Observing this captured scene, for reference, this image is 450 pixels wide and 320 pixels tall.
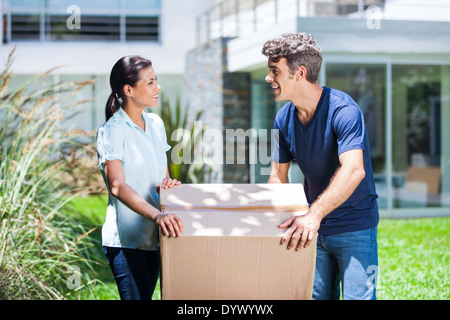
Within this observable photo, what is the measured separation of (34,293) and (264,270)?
A: 219 cm

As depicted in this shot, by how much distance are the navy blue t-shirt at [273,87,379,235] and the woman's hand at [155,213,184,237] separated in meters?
0.73

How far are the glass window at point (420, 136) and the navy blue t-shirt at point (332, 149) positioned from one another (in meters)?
6.99

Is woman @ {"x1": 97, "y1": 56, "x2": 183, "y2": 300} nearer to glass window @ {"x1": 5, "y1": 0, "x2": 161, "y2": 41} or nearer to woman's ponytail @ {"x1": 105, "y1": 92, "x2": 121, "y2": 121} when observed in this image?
woman's ponytail @ {"x1": 105, "y1": 92, "x2": 121, "y2": 121}

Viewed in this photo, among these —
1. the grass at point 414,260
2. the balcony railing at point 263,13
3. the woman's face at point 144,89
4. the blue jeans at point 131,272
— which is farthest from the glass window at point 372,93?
the blue jeans at point 131,272

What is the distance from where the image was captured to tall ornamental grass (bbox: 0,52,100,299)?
139 inches

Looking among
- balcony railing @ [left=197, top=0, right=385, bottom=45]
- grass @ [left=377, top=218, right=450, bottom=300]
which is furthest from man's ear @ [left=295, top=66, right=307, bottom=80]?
balcony railing @ [left=197, top=0, right=385, bottom=45]

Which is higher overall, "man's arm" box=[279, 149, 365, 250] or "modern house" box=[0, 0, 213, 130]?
"modern house" box=[0, 0, 213, 130]

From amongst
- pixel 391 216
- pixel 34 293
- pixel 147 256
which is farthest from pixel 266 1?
pixel 147 256

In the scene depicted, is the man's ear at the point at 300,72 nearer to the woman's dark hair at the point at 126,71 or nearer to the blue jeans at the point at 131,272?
the woman's dark hair at the point at 126,71

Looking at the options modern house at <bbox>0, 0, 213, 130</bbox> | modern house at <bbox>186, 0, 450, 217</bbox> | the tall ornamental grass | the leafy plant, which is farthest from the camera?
modern house at <bbox>0, 0, 213, 130</bbox>

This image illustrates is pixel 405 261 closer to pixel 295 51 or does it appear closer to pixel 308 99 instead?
pixel 308 99

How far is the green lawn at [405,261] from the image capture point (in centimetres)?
470

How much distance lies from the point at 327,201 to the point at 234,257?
0.42 m
